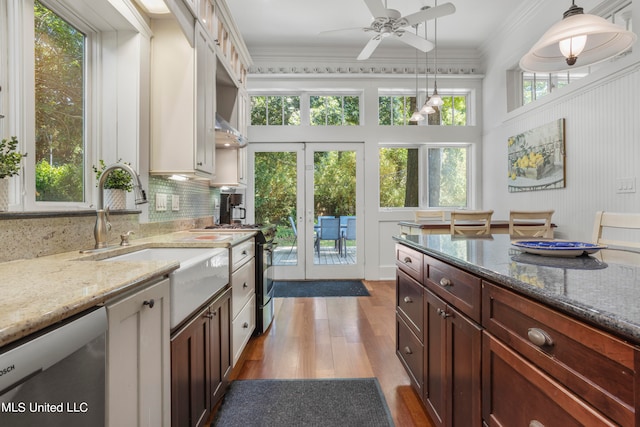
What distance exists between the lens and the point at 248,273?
2377 mm

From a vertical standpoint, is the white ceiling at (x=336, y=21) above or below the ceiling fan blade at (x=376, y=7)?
above

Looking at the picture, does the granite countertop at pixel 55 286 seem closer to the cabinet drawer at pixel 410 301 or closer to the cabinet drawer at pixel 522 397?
the cabinet drawer at pixel 522 397

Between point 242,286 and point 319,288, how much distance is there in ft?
7.21

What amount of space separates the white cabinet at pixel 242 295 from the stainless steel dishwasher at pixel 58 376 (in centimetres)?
123

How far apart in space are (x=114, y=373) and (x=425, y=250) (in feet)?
4.17

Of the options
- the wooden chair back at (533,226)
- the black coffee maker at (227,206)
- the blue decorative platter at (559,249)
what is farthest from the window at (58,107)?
the wooden chair back at (533,226)

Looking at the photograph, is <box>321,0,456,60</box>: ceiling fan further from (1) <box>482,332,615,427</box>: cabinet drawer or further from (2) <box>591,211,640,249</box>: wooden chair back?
(1) <box>482,332,615,427</box>: cabinet drawer

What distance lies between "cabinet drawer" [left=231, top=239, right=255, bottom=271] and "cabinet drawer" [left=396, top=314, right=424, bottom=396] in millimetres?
1105

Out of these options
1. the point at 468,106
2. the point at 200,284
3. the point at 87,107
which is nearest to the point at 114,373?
the point at 200,284

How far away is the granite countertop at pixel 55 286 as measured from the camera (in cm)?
56

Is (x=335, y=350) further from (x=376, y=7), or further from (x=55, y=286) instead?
(x=376, y=7)

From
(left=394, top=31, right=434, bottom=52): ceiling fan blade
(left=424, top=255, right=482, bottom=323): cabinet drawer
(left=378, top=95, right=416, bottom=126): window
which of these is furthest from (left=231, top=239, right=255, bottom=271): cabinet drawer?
(left=378, top=95, right=416, bottom=126): window

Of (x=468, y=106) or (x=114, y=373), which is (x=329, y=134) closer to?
(x=468, y=106)

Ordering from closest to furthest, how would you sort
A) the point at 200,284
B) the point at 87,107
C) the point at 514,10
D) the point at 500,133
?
the point at 200,284 < the point at 87,107 < the point at 514,10 < the point at 500,133
